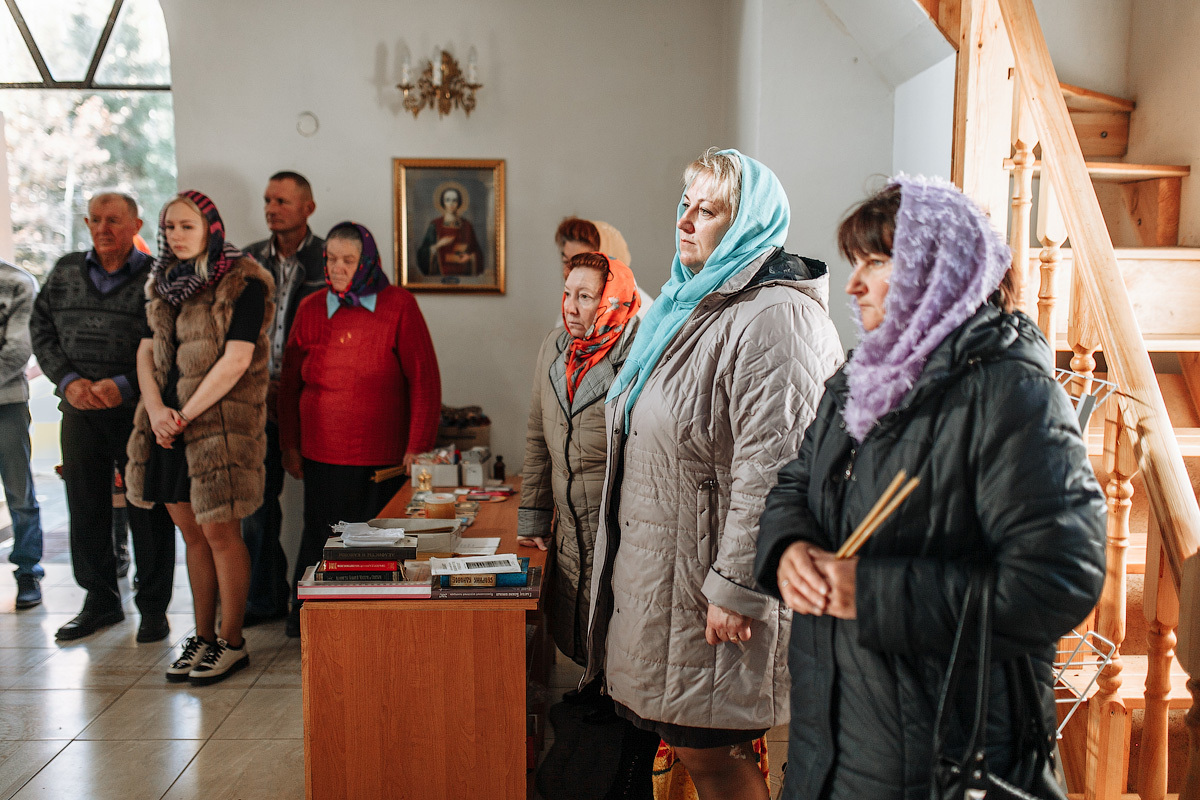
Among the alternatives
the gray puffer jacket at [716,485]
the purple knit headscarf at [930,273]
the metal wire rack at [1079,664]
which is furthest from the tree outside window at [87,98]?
the metal wire rack at [1079,664]

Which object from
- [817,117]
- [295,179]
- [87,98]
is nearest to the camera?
[817,117]

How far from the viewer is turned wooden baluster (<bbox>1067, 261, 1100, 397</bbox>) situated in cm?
181

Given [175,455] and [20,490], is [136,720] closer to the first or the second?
[175,455]

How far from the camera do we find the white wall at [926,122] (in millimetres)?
2672

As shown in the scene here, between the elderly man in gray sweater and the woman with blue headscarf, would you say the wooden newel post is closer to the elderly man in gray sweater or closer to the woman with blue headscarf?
the woman with blue headscarf

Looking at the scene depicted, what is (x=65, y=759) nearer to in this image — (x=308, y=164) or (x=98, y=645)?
(x=98, y=645)

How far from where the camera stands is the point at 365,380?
3340 millimetres

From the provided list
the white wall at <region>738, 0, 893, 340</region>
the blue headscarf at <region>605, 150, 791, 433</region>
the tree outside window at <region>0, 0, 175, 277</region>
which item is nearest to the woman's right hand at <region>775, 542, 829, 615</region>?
the blue headscarf at <region>605, 150, 791, 433</region>

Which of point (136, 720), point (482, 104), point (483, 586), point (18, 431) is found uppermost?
point (482, 104)

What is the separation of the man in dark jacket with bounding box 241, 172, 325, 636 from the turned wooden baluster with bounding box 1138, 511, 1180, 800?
325cm

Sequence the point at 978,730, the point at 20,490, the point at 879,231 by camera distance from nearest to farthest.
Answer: the point at 978,730 < the point at 879,231 < the point at 20,490

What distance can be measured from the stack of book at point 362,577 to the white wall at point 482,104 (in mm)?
2648

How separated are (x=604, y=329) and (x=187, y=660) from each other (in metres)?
2.09

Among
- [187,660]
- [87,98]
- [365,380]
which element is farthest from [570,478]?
[87,98]
